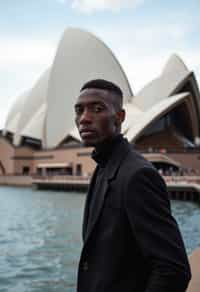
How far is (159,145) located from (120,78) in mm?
7731

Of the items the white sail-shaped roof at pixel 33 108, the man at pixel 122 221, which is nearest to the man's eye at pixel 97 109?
the man at pixel 122 221

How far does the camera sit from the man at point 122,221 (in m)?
1.19

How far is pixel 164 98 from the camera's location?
38469 millimetres

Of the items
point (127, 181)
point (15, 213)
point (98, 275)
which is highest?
point (127, 181)

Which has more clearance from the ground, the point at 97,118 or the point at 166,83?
the point at 166,83

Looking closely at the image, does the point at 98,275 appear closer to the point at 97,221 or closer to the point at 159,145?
the point at 97,221

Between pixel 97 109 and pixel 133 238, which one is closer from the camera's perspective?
pixel 133 238

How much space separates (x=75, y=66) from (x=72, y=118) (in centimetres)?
498

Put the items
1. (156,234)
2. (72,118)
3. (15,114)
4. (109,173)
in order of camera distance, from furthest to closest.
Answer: (15,114) < (72,118) < (109,173) < (156,234)

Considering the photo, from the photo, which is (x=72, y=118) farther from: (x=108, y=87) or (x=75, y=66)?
(x=108, y=87)

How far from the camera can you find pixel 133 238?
1.26m

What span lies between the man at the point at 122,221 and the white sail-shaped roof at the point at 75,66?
4147 centimetres

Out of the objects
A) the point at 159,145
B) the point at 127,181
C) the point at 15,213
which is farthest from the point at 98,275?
the point at 159,145

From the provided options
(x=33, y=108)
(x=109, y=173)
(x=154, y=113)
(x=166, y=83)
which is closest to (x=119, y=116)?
(x=109, y=173)
